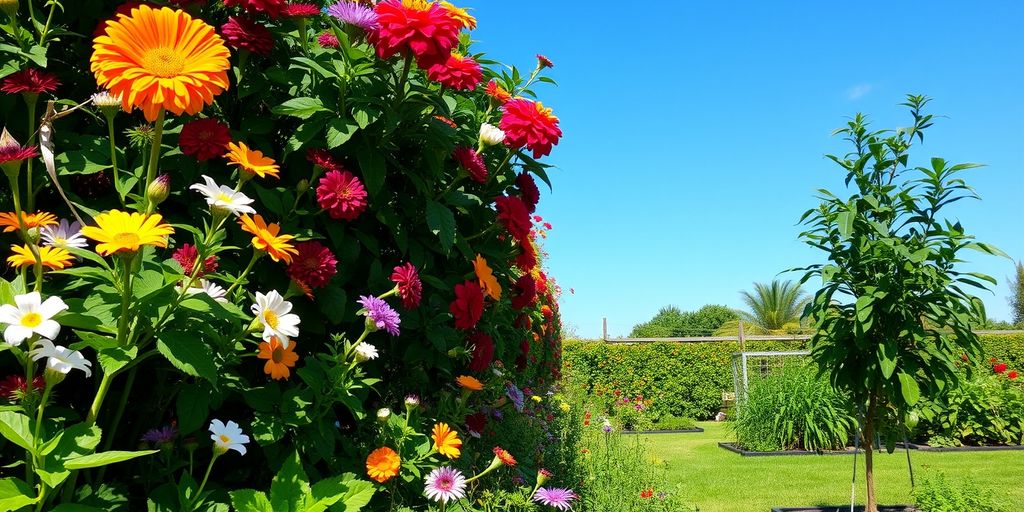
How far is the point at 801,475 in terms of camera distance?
7191mm

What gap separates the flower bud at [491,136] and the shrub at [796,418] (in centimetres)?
803

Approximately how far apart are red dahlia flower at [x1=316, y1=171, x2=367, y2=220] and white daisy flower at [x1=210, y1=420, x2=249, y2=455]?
1.75ft

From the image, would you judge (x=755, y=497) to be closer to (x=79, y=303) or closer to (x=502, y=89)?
(x=502, y=89)

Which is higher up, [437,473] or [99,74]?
[99,74]

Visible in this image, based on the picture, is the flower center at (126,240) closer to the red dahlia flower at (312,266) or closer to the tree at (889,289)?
the red dahlia flower at (312,266)

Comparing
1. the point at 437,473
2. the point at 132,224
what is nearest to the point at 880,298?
the point at 437,473

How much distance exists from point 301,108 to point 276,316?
1.74 feet

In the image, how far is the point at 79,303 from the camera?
1.33m

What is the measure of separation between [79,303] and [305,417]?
52 cm

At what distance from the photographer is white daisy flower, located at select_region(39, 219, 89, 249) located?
1.39 m

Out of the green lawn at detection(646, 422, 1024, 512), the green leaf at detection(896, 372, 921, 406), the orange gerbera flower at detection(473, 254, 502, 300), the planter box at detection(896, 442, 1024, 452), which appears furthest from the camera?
the planter box at detection(896, 442, 1024, 452)

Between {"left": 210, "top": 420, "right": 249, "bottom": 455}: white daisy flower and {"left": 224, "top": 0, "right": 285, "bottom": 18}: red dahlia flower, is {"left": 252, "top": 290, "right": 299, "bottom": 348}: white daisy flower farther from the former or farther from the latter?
{"left": 224, "top": 0, "right": 285, "bottom": 18}: red dahlia flower

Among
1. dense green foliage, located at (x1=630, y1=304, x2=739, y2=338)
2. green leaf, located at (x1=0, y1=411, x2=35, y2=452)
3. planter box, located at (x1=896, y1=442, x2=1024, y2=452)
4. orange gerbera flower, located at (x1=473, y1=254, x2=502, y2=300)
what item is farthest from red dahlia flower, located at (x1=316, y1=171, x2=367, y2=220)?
dense green foliage, located at (x1=630, y1=304, x2=739, y2=338)

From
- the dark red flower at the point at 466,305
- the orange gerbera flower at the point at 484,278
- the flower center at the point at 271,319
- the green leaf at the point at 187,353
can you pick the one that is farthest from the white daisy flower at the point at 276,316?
the orange gerbera flower at the point at 484,278
